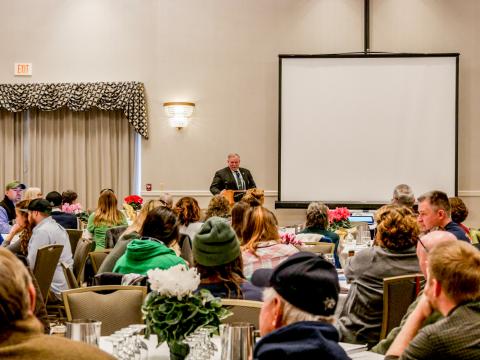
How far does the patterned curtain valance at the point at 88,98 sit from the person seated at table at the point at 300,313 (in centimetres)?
1013

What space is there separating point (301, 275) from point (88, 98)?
10457mm

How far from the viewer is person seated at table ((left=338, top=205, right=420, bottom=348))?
174 inches

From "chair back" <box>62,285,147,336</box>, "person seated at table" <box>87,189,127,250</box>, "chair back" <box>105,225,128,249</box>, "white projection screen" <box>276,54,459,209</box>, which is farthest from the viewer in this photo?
"white projection screen" <box>276,54,459,209</box>

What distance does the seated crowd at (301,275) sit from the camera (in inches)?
79.9

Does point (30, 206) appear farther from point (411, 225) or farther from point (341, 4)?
point (341, 4)

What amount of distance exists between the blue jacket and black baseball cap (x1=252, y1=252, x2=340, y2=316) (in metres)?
0.06

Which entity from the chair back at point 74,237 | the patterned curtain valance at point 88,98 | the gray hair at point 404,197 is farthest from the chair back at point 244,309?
the patterned curtain valance at point 88,98

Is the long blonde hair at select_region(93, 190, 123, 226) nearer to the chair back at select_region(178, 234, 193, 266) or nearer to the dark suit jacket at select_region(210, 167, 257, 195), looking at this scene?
the chair back at select_region(178, 234, 193, 266)

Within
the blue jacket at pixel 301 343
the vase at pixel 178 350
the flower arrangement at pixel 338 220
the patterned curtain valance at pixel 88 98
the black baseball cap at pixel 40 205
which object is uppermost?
the patterned curtain valance at pixel 88 98

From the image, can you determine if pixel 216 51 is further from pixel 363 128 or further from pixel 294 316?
pixel 294 316

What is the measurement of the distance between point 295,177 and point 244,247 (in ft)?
22.6

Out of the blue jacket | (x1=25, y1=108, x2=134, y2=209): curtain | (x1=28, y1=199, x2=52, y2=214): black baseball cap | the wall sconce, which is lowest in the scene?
the blue jacket

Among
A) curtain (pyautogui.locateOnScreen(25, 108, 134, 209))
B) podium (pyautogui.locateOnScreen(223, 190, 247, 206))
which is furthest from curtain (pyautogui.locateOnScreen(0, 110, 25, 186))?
podium (pyautogui.locateOnScreen(223, 190, 247, 206))

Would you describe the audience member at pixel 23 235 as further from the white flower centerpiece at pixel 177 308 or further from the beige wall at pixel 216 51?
the beige wall at pixel 216 51
